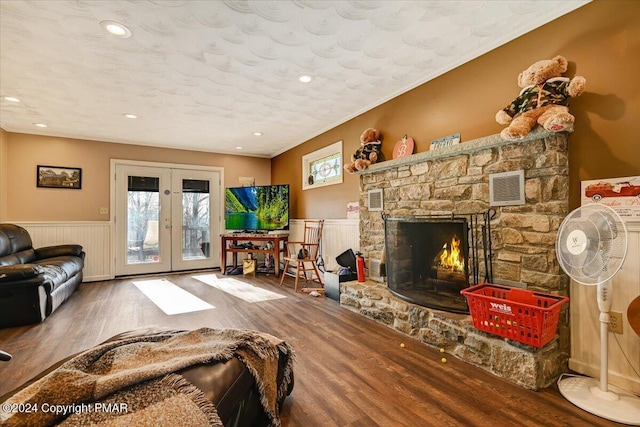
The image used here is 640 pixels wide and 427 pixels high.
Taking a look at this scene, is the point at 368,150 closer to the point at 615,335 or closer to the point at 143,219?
the point at 615,335

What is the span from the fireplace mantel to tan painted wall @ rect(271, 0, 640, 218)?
0.23 meters

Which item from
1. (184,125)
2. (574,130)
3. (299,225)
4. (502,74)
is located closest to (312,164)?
(299,225)

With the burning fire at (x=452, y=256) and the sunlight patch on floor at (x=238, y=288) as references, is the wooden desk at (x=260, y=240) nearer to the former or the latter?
the sunlight patch on floor at (x=238, y=288)

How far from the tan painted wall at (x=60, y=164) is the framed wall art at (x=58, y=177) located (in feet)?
0.20

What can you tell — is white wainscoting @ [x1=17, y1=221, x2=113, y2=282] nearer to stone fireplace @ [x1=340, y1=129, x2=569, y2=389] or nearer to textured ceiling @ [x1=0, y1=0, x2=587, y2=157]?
textured ceiling @ [x1=0, y1=0, x2=587, y2=157]

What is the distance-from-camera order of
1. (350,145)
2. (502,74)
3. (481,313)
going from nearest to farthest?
(481,313), (502,74), (350,145)

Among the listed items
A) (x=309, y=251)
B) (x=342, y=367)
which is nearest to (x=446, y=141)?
(x=342, y=367)

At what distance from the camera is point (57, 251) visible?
14.9ft

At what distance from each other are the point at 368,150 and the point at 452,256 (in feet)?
5.34

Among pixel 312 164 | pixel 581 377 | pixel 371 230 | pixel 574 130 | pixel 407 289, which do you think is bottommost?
pixel 581 377

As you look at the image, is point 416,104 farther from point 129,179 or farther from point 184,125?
point 129,179

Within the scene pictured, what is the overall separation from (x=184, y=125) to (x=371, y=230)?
3.21m

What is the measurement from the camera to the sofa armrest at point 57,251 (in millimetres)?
4446

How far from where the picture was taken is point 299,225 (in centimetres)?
571
